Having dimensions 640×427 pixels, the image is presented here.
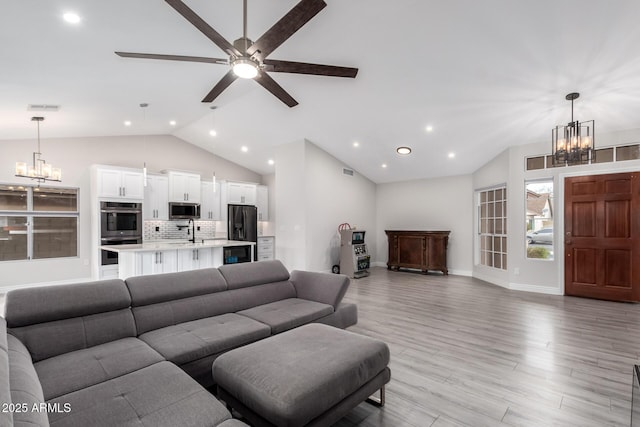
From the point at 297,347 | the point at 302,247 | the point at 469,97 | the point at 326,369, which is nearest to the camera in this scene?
the point at 326,369

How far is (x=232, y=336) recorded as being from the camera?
7.65 feet

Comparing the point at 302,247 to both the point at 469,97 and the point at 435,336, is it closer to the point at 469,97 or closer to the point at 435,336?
the point at 435,336

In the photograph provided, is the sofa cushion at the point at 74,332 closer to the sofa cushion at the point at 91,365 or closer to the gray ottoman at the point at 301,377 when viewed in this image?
the sofa cushion at the point at 91,365

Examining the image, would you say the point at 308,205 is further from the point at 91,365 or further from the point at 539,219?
the point at 91,365

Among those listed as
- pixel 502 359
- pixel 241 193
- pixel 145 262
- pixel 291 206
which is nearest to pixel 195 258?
pixel 145 262

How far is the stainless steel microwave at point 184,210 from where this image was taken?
7.21 metres

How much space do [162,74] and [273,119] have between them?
2.32m

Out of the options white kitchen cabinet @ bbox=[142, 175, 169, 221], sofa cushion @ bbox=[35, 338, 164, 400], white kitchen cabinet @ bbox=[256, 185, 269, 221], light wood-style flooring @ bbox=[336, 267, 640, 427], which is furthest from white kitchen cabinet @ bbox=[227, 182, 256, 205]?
sofa cushion @ bbox=[35, 338, 164, 400]

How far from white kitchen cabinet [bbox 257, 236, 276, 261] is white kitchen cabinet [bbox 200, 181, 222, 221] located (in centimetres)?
128

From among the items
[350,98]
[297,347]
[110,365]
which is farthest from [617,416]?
[350,98]

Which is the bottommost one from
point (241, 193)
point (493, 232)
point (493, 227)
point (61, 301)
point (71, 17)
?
point (61, 301)

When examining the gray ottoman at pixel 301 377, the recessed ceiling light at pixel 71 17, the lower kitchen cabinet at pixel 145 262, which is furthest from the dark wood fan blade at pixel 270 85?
the lower kitchen cabinet at pixel 145 262

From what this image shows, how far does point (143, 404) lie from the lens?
144cm

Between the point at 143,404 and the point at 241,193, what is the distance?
288 inches
